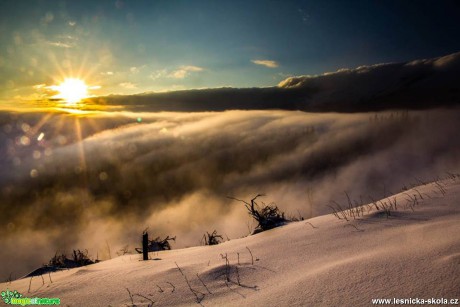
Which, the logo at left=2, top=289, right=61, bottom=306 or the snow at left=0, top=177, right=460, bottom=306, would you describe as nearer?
the snow at left=0, top=177, right=460, bottom=306

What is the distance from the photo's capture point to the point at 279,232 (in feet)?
10.6

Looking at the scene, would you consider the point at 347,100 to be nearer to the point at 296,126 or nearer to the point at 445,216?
the point at 296,126

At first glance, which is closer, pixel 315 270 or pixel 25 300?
pixel 315 270

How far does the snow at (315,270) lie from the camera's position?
1.55m

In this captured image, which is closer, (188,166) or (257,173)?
(257,173)

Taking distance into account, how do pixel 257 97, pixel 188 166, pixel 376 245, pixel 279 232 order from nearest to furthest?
pixel 376 245, pixel 279 232, pixel 188 166, pixel 257 97

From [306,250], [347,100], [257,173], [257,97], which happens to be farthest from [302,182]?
[257,97]

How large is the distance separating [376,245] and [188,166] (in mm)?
20371

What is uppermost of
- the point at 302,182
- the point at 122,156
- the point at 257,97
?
the point at 257,97

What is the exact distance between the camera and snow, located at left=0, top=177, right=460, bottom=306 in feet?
5.08

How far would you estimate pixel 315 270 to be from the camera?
191 cm

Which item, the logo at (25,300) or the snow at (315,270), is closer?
the snow at (315,270)

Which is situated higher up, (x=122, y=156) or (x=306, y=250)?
(x=122, y=156)

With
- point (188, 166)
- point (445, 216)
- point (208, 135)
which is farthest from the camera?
point (208, 135)
